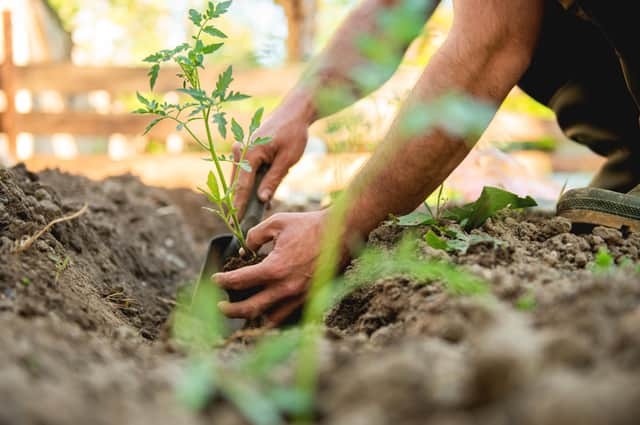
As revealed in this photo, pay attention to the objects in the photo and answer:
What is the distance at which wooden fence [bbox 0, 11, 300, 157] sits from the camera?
5.76 meters

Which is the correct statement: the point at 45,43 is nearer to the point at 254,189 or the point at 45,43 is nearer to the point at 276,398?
the point at 254,189

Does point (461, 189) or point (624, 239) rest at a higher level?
point (624, 239)

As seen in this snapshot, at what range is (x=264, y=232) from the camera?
159cm

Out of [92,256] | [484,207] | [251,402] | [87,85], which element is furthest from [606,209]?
[87,85]

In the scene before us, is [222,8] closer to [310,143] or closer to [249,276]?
[249,276]

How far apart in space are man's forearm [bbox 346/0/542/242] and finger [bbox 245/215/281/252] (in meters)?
0.19

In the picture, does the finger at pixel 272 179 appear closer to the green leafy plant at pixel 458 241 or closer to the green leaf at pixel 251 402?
the green leafy plant at pixel 458 241

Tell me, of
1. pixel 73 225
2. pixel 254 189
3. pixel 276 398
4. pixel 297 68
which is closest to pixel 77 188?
pixel 73 225

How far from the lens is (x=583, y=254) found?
4.67ft

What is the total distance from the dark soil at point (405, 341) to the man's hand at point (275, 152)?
1.57 feet

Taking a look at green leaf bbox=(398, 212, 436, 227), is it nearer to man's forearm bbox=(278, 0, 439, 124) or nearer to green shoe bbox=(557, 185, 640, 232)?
green shoe bbox=(557, 185, 640, 232)

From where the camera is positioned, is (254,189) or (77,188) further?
(77,188)

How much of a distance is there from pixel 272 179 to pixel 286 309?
56 cm

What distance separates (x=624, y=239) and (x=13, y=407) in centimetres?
154
